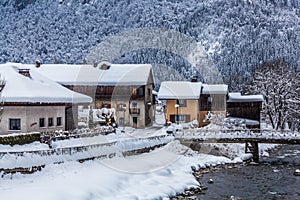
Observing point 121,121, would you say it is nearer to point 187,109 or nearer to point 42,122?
point 187,109

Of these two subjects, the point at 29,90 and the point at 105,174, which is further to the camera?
the point at 29,90

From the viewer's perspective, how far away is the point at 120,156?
116 ft

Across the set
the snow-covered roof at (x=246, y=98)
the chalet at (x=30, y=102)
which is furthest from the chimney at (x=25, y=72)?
the snow-covered roof at (x=246, y=98)

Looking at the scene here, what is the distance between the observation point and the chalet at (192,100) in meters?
64.5

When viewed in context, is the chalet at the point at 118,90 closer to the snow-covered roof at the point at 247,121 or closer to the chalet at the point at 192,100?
the chalet at the point at 192,100

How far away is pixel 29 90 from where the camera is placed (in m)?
37.5

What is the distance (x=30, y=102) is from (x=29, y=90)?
153cm

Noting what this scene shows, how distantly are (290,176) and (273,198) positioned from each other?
29.4 feet

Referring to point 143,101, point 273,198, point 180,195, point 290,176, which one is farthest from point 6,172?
point 143,101

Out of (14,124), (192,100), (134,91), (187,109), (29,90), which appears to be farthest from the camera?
(187,109)

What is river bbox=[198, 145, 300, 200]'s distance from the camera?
29.6 m

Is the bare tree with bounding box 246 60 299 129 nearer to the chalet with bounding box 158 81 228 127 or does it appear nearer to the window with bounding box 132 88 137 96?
the chalet with bounding box 158 81 228 127

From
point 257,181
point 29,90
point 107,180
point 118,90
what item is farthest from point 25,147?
point 118,90

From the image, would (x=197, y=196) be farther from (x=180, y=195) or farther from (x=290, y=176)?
(x=290, y=176)
